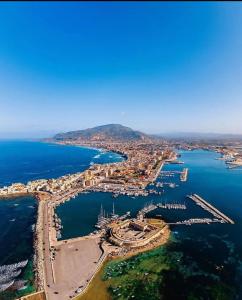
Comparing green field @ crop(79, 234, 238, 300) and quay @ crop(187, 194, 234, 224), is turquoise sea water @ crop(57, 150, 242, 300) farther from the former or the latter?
quay @ crop(187, 194, 234, 224)

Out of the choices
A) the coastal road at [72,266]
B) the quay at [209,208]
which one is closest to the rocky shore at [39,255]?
the coastal road at [72,266]

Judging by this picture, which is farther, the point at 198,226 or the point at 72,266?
the point at 198,226

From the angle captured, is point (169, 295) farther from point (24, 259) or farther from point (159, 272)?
point (24, 259)

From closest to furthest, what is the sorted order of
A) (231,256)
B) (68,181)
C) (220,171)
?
(231,256)
(68,181)
(220,171)

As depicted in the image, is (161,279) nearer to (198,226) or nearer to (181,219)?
(198,226)

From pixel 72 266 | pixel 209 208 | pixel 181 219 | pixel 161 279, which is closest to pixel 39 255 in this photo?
pixel 72 266

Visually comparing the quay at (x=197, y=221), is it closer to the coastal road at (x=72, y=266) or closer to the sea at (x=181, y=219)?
the sea at (x=181, y=219)

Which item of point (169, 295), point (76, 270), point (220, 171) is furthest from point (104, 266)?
point (220, 171)
